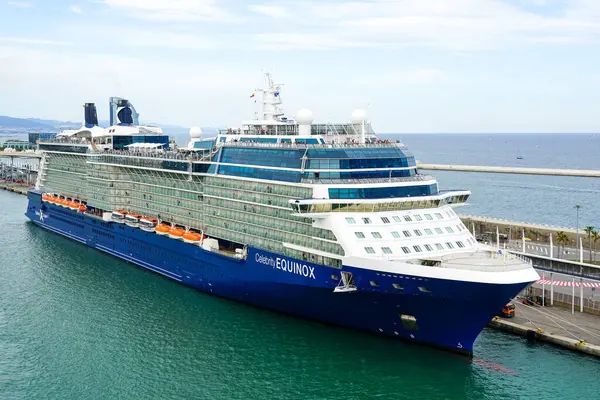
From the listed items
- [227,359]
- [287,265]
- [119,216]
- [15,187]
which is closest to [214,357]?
[227,359]

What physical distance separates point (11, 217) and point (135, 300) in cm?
4092

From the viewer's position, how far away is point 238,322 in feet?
112

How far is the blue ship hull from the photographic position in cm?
2670

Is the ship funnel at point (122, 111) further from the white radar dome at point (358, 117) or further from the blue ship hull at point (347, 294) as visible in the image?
the white radar dome at point (358, 117)

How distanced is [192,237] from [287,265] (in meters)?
9.88

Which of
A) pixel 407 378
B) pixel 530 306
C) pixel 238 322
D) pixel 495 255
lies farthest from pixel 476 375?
pixel 238 322

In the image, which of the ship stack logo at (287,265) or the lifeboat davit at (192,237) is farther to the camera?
the lifeboat davit at (192,237)

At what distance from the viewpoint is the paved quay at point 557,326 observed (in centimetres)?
2997

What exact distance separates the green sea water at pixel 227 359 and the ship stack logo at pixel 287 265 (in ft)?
11.2

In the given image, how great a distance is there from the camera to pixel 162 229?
139 feet

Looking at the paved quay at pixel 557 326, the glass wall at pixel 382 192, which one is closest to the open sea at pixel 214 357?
the paved quay at pixel 557 326

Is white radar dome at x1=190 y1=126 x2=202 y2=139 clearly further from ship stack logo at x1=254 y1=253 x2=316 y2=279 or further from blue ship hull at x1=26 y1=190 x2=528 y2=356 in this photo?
ship stack logo at x1=254 y1=253 x2=316 y2=279

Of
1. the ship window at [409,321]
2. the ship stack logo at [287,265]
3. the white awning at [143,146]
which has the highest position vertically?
the white awning at [143,146]

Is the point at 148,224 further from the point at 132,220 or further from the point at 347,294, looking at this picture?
the point at 347,294
